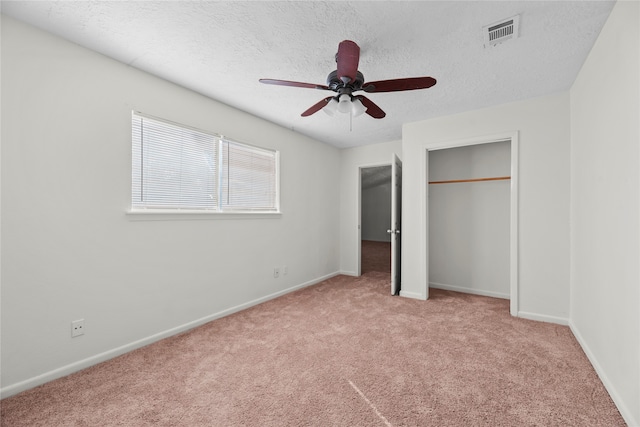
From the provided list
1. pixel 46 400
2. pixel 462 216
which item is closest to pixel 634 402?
pixel 462 216

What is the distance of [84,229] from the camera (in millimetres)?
2012

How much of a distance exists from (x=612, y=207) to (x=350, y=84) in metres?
1.83

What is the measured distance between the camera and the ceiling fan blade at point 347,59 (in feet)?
5.25

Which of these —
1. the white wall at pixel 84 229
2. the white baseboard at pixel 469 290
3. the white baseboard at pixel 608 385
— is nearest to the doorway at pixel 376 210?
the white baseboard at pixel 469 290

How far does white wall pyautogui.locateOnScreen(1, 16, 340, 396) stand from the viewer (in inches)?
68.1

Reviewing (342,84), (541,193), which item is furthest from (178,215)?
(541,193)

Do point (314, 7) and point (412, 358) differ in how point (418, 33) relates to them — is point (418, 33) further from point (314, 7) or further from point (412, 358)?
point (412, 358)

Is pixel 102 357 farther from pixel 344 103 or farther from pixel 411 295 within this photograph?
pixel 411 295

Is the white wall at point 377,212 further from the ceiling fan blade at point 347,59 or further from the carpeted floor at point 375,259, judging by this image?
the ceiling fan blade at point 347,59

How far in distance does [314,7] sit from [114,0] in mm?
1132

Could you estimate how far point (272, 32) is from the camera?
1845 millimetres

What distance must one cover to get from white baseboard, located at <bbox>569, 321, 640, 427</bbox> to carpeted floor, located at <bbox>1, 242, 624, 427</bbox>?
1.4 inches

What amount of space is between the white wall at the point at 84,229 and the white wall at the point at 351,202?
7.80 feet

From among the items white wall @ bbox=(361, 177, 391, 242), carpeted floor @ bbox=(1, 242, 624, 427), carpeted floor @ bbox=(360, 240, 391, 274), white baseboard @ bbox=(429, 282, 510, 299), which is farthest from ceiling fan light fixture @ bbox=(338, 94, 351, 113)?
white wall @ bbox=(361, 177, 391, 242)
